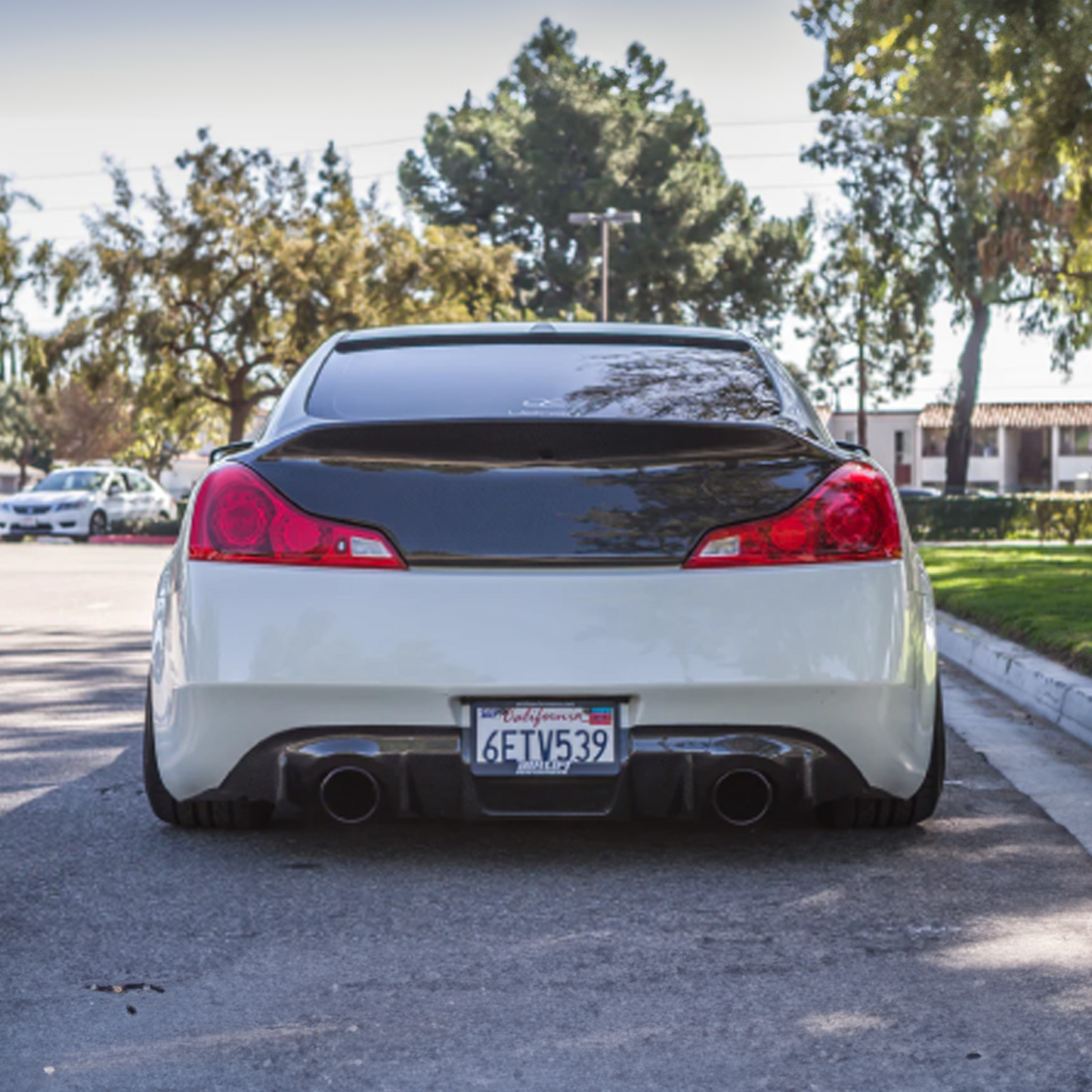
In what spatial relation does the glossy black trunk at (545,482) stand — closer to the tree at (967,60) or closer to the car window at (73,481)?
the tree at (967,60)

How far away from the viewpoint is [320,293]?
1614 inches

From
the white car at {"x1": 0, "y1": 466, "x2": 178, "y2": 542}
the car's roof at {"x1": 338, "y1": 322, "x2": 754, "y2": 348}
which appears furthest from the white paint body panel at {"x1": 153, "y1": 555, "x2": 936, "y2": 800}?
the white car at {"x1": 0, "y1": 466, "x2": 178, "y2": 542}

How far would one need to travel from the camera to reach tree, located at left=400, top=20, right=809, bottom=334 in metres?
57.9

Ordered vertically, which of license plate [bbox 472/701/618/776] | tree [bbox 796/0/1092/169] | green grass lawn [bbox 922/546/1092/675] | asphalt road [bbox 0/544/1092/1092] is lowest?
green grass lawn [bbox 922/546/1092/675]

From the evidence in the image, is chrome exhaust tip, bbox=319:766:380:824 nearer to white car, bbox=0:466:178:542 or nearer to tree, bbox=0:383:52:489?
white car, bbox=0:466:178:542

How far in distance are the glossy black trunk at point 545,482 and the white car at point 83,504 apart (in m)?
30.3

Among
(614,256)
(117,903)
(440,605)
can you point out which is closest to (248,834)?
(117,903)

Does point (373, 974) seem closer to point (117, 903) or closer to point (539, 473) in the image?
point (117, 903)

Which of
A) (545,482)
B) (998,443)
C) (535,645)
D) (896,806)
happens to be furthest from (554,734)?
(998,443)

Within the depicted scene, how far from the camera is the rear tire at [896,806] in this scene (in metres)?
Result: 5.26

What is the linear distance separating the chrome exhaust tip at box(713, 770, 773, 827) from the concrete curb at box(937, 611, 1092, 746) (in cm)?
316

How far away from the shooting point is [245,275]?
134 ft

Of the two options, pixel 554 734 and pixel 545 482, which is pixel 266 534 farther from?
pixel 554 734

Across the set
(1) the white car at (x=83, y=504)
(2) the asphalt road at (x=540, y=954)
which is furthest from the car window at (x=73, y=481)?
(2) the asphalt road at (x=540, y=954)
